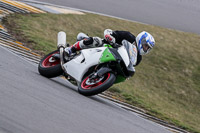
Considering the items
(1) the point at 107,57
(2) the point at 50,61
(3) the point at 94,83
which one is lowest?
(2) the point at 50,61

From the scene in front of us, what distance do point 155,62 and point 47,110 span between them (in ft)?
27.9

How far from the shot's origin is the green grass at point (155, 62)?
33.6ft

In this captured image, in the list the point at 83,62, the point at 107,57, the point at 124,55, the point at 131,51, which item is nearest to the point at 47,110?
the point at 107,57

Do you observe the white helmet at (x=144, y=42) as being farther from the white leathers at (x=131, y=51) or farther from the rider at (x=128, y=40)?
the white leathers at (x=131, y=51)

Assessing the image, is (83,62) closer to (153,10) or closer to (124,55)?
(124,55)

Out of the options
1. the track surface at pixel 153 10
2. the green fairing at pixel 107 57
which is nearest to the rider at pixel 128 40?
the green fairing at pixel 107 57

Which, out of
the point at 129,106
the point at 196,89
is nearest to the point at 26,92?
the point at 129,106

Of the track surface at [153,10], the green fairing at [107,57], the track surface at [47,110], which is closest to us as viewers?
the track surface at [47,110]

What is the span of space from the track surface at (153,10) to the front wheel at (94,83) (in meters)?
9.42

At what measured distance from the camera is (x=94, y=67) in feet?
26.1

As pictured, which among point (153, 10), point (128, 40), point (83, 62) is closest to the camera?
point (83, 62)

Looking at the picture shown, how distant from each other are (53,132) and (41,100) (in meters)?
1.24

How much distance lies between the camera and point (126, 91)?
10281mm

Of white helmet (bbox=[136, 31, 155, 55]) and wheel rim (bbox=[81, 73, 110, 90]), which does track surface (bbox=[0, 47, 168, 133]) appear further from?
white helmet (bbox=[136, 31, 155, 55])
